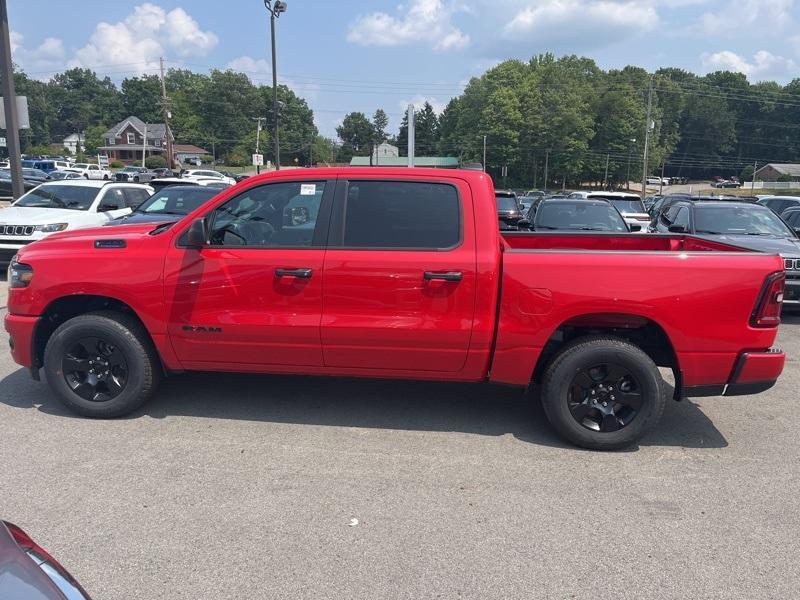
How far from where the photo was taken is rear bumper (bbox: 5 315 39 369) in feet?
15.7

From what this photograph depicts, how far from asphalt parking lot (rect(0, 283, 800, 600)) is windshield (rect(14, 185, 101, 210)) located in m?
7.66

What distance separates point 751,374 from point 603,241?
1916 mm

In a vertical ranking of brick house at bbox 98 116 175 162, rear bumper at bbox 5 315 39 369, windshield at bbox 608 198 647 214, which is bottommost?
rear bumper at bbox 5 315 39 369

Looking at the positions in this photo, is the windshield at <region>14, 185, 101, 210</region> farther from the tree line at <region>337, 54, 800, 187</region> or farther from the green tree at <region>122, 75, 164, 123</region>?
the green tree at <region>122, 75, 164, 123</region>

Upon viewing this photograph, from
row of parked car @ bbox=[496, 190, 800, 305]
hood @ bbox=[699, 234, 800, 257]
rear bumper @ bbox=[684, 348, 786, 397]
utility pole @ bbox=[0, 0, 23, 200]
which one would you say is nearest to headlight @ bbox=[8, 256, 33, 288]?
rear bumper @ bbox=[684, 348, 786, 397]

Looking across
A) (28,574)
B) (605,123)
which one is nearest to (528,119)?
(605,123)

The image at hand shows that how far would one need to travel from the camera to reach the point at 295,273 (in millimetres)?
4402

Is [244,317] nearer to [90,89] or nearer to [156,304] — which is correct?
[156,304]

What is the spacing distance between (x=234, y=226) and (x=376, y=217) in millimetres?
1056

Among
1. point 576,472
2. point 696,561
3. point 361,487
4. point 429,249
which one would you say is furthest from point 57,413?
point 696,561

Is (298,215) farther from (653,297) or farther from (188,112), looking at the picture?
(188,112)

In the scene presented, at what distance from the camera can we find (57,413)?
493cm

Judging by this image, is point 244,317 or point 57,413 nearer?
Result: point 244,317

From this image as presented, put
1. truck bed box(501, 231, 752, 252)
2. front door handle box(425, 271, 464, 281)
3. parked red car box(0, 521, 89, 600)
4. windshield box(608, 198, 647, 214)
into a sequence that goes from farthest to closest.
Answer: windshield box(608, 198, 647, 214) < truck bed box(501, 231, 752, 252) < front door handle box(425, 271, 464, 281) < parked red car box(0, 521, 89, 600)
